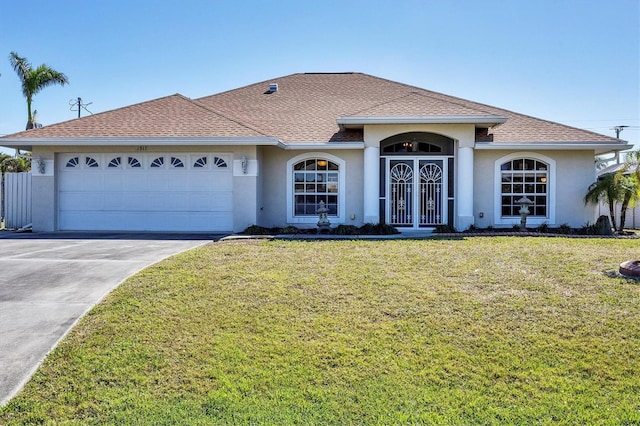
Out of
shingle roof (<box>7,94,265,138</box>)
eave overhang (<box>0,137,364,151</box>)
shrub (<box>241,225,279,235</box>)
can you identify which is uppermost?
shingle roof (<box>7,94,265,138</box>)

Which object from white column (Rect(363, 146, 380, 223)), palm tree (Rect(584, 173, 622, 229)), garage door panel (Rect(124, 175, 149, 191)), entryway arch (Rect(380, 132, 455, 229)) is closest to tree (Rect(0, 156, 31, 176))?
garage door panel (Rect(124, 175, 149, 191))

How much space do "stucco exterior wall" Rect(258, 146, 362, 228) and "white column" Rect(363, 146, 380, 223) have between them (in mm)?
527

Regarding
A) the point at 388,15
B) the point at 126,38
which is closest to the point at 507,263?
the point at 388,15

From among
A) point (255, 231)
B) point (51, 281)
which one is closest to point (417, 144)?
point (255, 231)

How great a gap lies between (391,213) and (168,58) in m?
11.2

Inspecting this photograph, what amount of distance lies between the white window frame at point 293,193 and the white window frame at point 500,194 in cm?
526

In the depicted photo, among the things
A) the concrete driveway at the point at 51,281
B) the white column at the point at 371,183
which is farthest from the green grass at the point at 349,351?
the white column at the point at 371,183

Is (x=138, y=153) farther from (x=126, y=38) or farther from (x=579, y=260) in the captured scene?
(x=579, y=260)

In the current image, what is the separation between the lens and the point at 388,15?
44.6 ft

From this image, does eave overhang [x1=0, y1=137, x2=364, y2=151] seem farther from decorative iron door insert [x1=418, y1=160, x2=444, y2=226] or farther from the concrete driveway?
decorative iron door insert [x1=418, y1=160, x2=444, y2=226]

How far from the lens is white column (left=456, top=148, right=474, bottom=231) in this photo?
44.1 feet

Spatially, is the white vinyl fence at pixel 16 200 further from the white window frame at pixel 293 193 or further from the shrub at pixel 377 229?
the shrub at pixel 377 229

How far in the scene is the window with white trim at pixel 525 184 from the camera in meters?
14.2

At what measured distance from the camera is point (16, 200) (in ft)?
49.8
